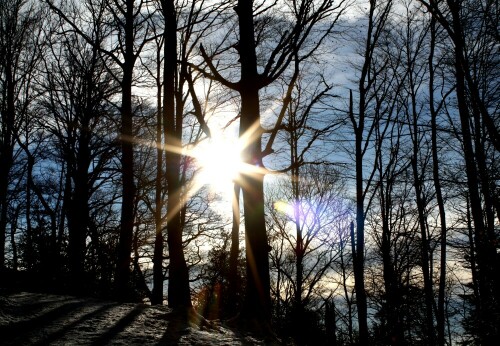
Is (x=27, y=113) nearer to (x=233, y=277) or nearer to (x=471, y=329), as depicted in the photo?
(x=233, y=277)

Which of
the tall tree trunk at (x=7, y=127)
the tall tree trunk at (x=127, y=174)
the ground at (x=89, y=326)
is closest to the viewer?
the ground at (x=89, y=326)

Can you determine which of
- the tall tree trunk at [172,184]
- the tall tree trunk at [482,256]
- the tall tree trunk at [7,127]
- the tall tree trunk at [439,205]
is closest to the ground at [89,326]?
the tall tree trunk at [172,184]

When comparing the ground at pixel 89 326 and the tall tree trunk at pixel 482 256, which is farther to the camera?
the tall tree trunk at pixel 482 256

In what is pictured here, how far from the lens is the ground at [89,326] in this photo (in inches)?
127

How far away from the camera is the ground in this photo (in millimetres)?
3227

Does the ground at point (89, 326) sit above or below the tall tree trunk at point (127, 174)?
below

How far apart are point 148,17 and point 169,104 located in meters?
4.10

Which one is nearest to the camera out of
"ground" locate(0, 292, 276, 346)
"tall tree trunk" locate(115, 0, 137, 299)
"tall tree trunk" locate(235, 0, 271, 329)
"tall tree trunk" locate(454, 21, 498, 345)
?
"ground" locate(0, 292, 276, 346)

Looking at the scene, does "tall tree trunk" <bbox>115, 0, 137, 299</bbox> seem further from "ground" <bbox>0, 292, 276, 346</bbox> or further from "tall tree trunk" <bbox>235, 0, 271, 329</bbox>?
"ground" <bbox>0, 292, 276, 346</bbox>

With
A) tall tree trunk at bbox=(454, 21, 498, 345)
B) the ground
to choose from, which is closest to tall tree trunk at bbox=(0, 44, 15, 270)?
the ground

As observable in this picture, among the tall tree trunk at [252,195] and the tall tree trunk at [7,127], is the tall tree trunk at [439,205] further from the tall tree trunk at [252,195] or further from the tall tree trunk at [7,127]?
the tall tree trunk at [7,127]

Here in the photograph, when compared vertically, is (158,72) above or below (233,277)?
above

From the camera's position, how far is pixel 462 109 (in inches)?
494

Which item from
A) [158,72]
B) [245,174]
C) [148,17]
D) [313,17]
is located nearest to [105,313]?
[245,174]
